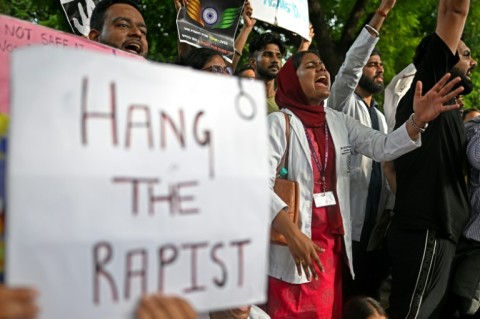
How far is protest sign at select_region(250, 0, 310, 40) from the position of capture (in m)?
5.08

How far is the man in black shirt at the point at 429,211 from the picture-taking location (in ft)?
11.4


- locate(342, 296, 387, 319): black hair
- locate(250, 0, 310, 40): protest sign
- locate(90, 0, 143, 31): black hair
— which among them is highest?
locate(250, 0, 310, 40): protest sign

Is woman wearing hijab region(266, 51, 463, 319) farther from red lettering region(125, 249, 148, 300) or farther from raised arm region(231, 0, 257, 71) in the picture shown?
red lettering region(125, 249, 148, 300)

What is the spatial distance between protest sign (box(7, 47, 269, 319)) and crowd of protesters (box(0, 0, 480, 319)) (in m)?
1.37

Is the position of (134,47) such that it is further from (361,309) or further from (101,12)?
(361,309)

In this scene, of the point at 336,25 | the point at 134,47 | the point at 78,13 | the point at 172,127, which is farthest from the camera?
the point at 336,25

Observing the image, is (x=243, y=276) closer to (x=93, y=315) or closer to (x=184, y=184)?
(x=184, y=184)

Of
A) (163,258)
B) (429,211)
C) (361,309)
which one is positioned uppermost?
(163,258)

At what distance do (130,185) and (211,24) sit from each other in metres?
3.28

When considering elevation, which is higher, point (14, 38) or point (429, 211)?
point (14, 38)

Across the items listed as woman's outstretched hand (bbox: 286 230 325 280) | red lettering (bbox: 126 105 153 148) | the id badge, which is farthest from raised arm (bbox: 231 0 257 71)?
red lettering (bbox: 126 105 153 148)

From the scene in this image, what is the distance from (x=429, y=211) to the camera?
3.50 meters

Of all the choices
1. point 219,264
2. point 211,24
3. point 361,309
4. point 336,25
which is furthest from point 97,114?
point 336,25

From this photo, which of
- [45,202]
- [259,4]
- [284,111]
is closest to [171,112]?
[45,202]
